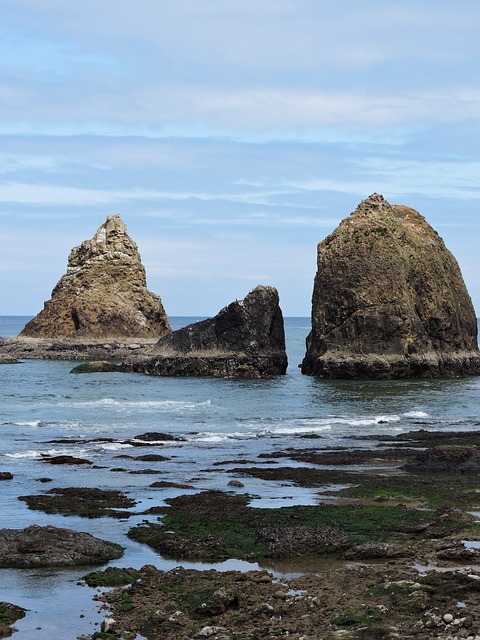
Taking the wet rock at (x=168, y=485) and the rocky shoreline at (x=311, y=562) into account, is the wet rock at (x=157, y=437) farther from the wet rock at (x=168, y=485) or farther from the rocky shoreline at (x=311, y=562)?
the wet rock at (x=168, y=485)

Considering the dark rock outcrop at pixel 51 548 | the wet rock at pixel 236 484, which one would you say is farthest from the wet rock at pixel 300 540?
the wet rock at pixel 236 484

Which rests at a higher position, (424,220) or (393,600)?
(424,220)

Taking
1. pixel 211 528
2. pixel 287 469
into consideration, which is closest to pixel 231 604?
pixel 211 528

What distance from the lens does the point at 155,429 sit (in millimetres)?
41500

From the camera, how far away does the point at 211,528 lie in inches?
735

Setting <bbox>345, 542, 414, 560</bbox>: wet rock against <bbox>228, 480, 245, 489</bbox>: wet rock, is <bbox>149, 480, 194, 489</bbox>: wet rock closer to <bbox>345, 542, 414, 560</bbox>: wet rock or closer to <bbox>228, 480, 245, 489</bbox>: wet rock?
<bbox>228, 480, 245, 489</bbox>: wet rock

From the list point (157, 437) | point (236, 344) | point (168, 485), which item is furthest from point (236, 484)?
point (236, 344)

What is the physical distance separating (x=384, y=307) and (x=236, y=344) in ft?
41.4

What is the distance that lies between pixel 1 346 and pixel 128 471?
286 ft

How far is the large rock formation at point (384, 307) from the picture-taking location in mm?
74250

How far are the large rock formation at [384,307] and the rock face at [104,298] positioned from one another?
39.1 meters

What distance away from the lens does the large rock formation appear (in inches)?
2923

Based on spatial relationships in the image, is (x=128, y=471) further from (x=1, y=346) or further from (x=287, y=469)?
(x=1, y=346)

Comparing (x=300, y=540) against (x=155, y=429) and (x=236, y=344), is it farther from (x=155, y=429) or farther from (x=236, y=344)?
(x=236, y=344)
